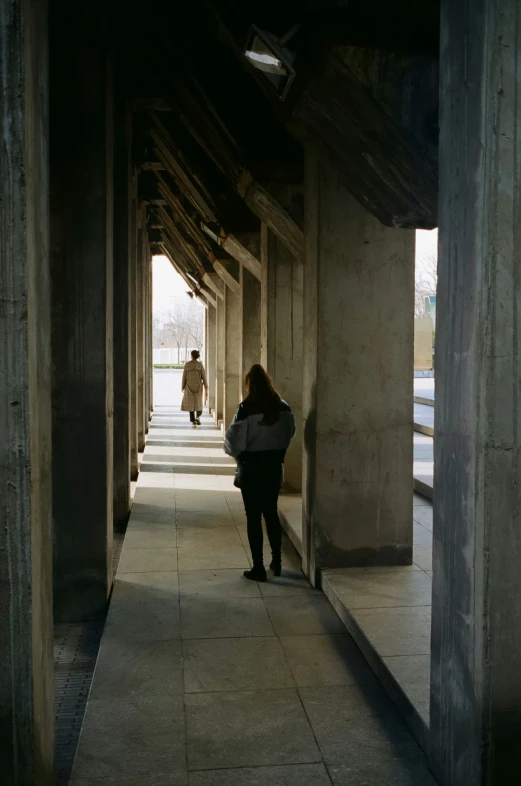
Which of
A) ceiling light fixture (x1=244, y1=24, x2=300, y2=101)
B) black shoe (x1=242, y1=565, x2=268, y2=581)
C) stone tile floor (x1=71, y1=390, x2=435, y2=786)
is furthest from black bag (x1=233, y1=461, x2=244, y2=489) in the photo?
ceiling light fixture (x1=244, y1=24, x2=300, y2=101)

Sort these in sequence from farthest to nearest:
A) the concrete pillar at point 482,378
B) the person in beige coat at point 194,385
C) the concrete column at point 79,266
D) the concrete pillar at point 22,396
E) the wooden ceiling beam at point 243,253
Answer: the person in beige coat at point 194,385 → the wooden ceiling beam at point 243,253 → the concrete column at point 79,266 → the concrete pillar at point 482,378 → the concrete pillar at point 22,396

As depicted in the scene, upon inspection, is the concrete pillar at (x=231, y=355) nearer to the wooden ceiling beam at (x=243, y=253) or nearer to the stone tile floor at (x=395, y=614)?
the wooden ceiling beam at (x=243, y=253)

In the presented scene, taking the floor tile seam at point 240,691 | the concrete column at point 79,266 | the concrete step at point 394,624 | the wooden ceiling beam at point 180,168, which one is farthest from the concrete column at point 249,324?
the floor tile seam at point 240,691

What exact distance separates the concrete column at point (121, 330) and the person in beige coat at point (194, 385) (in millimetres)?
9666

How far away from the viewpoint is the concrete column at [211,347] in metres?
26.5

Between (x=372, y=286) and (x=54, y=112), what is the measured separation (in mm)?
2970

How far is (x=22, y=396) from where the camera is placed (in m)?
2.98

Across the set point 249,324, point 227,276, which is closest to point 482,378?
point 249,324

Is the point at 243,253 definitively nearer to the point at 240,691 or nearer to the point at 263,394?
the point at 263,394

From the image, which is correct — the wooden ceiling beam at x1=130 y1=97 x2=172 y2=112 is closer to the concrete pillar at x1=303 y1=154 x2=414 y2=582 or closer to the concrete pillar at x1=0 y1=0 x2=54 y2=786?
the concrete pillar at x1=303 y1=154 x2=414 y2=582

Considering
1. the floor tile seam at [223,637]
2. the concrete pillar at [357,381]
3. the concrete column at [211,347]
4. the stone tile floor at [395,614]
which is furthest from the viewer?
the concrete column at [211,347]

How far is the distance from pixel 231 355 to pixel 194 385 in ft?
8.01

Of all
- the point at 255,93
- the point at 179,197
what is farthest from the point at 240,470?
the point at 179,197

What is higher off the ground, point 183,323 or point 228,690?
point 183,323
